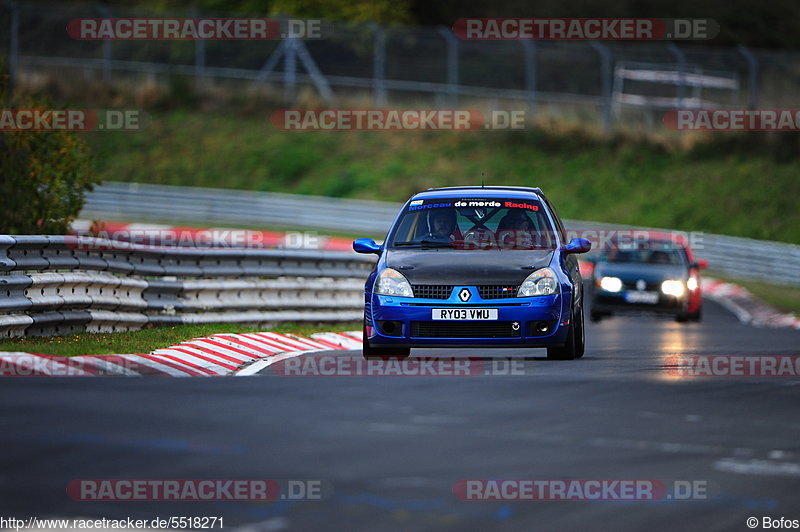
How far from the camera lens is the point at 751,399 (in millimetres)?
10922

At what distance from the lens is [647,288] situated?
81.9ft

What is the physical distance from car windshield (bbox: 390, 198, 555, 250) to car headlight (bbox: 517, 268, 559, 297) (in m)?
0.76

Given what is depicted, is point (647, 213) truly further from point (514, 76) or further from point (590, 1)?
point (590, 1)

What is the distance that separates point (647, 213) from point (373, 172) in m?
9.66

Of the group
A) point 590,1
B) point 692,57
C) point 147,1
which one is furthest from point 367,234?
point 590,1

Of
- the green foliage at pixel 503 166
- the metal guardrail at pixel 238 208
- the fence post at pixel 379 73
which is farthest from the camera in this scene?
the fence post at pixel 379 73

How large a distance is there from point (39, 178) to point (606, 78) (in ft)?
90.3

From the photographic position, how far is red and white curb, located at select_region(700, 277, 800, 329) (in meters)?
28.5

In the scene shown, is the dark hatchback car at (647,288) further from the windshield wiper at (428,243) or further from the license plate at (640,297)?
the windshield wiper at (428,243)

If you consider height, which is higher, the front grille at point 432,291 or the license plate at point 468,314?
the front grille at point 432,291

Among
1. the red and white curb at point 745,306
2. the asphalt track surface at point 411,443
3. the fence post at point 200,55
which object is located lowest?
the red and white curb at point 745,306

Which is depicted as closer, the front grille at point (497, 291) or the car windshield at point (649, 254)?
the front grille at point (497, 291)

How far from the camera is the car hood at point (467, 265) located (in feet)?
43.8

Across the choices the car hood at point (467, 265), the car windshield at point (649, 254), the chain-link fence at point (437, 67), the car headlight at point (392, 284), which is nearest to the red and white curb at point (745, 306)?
the car windshield at point (649, 254)
